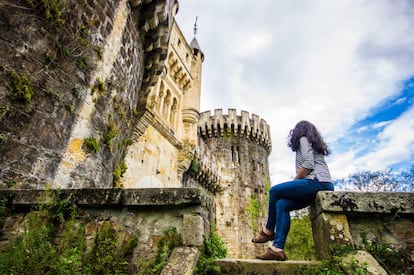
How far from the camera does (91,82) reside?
4055 millimetres

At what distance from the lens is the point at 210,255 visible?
87.9 inches

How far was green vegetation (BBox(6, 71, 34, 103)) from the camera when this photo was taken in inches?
119

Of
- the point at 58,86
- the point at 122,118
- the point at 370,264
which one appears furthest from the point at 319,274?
the point at 122,118

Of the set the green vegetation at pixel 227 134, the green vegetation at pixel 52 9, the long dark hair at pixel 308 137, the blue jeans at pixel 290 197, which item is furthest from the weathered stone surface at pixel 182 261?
the green vegetation at pixel 227 134

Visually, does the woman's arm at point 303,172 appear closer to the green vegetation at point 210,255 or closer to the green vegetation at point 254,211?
the green vegetation at point 210,255

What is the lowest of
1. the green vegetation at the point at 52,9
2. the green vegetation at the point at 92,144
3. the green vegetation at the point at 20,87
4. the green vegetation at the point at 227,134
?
the green vegetation at the point at 92,144

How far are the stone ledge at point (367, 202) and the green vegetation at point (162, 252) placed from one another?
139cm

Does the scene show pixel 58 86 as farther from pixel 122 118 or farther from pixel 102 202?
pixel 102 202

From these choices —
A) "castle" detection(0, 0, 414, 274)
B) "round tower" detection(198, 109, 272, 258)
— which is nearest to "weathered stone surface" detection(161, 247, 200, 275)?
"castle" detection(0, 0, 414, 274)

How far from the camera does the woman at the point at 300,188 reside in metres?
2.46

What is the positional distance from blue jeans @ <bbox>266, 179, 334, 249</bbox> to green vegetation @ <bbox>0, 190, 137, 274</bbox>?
1.45 metres

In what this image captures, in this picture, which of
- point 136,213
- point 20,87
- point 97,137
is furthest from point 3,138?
point 136,213

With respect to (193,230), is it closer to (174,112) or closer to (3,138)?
(3,138)

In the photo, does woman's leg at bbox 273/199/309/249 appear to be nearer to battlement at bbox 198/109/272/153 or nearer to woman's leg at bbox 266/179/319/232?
woman's leg at bbox 266/179/319/232
